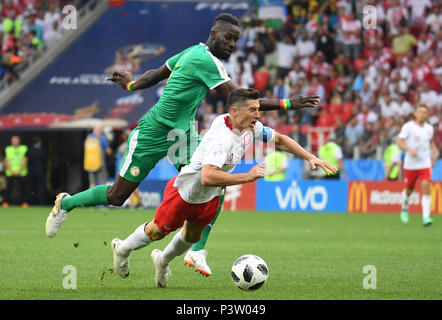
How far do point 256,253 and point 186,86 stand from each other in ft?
11.1

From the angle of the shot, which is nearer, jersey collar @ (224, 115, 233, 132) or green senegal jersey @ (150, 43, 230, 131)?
jersey collar @ (224, 115, 233, 132)

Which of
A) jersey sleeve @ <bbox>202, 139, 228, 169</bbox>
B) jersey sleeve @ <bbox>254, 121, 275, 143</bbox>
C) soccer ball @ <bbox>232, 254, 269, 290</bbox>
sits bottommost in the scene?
soccer ball @ <bbox>232, 254, 269, 290</bbox>

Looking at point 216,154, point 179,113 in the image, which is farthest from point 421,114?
point 216,154

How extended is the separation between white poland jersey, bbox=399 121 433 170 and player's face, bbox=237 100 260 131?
1028 centimetres

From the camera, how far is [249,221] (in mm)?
18250

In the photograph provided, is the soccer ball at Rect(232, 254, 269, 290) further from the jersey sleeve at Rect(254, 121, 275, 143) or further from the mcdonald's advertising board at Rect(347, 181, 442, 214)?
the mcdonald's advertising board at Rect(347, 181, 442, 214)

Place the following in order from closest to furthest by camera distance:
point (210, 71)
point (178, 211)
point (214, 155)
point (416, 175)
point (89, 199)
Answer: point (214, 155) < point (178, 211) < point (210, 71) < point (89, 199) < point (416, 175)

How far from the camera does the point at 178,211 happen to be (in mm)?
8047

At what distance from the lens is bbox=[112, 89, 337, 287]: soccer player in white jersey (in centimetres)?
748

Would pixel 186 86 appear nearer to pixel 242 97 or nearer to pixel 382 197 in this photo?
pixel 242 97

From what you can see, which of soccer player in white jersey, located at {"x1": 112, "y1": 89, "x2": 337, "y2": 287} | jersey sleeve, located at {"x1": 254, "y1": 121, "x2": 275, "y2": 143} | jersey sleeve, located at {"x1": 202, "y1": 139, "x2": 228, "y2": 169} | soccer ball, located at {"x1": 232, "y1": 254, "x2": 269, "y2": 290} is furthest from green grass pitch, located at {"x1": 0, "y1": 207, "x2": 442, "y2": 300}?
jersey sleeve, located at {"x1": 254, "y1": 121, "x2": 275, "y2": 143}

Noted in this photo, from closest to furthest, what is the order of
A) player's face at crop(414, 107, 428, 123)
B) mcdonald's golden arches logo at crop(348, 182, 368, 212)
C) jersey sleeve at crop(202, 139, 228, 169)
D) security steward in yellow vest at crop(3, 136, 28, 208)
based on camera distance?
jersey sleeve at crop(202, 139, 228, 169) → player's face at crop(414, 107, 428, 123) → mcdonald's golden arches logo at crop(348, 182, 368, 212) → security steward in yellow vest at crop(3, 136, 28, 208)

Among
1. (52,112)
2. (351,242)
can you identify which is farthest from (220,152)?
(52,112)

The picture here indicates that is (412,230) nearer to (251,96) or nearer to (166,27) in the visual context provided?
(251,96)
